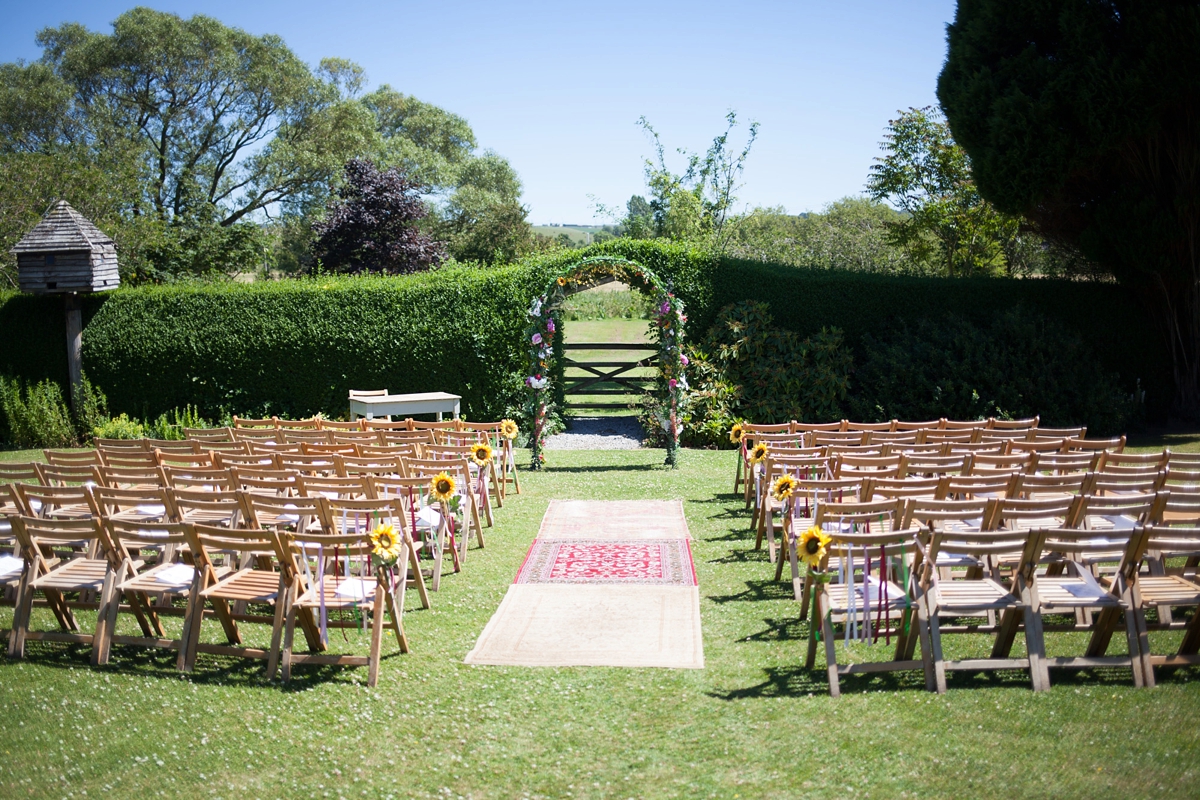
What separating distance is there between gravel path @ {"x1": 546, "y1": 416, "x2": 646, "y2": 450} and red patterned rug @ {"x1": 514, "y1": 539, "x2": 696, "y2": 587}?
6638mm

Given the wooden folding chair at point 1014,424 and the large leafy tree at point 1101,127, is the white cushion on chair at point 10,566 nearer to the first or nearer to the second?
the wooden folding chair at point 1014,424

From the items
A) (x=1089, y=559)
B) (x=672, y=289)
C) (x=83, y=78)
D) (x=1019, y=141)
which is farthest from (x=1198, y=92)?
(x=83, y=78)

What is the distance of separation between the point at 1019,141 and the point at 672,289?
621 cm

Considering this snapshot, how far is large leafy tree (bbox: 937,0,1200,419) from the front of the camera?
14812 mm

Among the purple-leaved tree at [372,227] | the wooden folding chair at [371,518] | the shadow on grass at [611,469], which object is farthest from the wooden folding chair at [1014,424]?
the purple-leaved tree at [372,227]

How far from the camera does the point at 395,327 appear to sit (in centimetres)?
1648

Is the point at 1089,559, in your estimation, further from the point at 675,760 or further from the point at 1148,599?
the point at 675,760

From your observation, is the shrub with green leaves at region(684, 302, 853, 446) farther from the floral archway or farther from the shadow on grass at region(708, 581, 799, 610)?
the shadow on grass at region(708, 581, 799, 610)

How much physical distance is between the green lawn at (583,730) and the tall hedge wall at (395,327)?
35.1 ft

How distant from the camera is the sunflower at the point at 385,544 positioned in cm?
545

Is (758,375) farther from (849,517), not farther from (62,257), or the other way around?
(62,257)

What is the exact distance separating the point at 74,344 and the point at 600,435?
949 centimetres

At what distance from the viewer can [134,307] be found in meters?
16.8

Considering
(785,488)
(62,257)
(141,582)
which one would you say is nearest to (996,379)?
(785,488)
